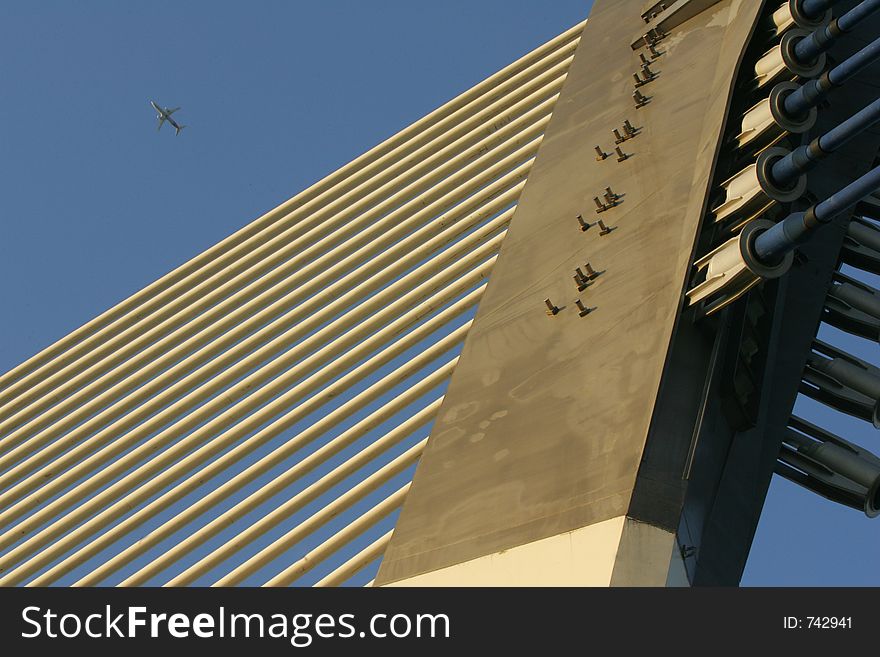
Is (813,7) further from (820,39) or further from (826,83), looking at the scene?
(826,83)

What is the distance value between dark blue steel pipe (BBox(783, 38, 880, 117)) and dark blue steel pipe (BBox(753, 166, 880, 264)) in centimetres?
68

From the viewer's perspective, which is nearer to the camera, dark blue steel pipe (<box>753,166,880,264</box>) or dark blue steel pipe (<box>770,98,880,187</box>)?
dark blue steel pipe (<box>753,166,880,264</box>)

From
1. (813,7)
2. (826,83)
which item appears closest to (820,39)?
(813,7)

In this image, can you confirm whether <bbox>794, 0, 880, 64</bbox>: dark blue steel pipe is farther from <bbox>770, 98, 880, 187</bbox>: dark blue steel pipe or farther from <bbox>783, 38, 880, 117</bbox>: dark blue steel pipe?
<bbox>770, 98, 880, 187</bbox>: dark blue steel pipe

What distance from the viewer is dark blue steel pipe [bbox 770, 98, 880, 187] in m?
8.54

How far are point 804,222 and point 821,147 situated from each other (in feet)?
1.64

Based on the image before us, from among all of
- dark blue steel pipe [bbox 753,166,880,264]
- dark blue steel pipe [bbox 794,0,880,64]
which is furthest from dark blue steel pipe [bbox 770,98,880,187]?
dark blue steel pipe [bbox 794,0,880,64]

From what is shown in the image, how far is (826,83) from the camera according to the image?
1012cm

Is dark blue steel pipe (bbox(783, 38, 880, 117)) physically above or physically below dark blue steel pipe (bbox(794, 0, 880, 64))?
below

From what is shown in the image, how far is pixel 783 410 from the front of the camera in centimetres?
1129

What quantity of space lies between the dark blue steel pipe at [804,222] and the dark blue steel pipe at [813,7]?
9.12ft

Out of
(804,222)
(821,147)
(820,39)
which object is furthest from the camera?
(820,39)

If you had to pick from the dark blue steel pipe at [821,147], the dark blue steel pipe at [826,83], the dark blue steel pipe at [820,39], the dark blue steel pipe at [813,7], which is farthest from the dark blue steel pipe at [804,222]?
the dark blue steel pipe at [813,7]

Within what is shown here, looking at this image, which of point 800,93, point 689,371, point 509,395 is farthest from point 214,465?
point 800,93
